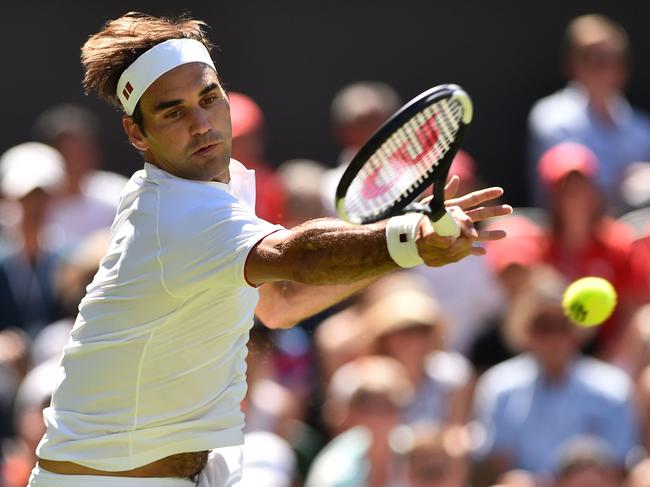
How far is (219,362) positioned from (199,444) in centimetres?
24

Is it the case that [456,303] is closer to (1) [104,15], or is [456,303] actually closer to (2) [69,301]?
(2) [69,301]

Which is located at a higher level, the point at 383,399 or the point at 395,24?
the point at 395,24

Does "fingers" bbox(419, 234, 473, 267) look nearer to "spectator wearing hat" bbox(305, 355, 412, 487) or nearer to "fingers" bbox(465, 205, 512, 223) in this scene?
"fingers" bbox(465, 205, 512, 223)

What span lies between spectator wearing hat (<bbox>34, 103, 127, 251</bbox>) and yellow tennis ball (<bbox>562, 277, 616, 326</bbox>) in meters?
4.04

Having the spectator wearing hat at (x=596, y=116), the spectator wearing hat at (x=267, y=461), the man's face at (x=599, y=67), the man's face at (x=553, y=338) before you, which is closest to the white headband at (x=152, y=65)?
the spectator wearing hat at (x=267, y=461)

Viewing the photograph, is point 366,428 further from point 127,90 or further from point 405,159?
point 405,159

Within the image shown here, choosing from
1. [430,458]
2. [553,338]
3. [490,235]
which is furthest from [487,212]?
[553,338]

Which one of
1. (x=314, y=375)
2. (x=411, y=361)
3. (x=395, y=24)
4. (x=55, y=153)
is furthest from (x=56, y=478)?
(x=395, y=24)

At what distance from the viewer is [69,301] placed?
6922 mm

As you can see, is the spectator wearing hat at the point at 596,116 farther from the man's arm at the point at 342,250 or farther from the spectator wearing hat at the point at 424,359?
the man's arm at the point at 342,250

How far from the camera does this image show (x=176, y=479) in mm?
3887

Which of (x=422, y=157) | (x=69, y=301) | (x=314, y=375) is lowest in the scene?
(x=314, y=375)

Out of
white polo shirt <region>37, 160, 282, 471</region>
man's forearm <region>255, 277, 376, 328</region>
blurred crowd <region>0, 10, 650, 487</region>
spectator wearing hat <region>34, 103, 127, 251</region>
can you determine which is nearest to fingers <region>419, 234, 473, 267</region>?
white polo shirt <region>37, 160, 282, 471</region>

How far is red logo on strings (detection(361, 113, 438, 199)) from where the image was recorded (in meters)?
3.38
